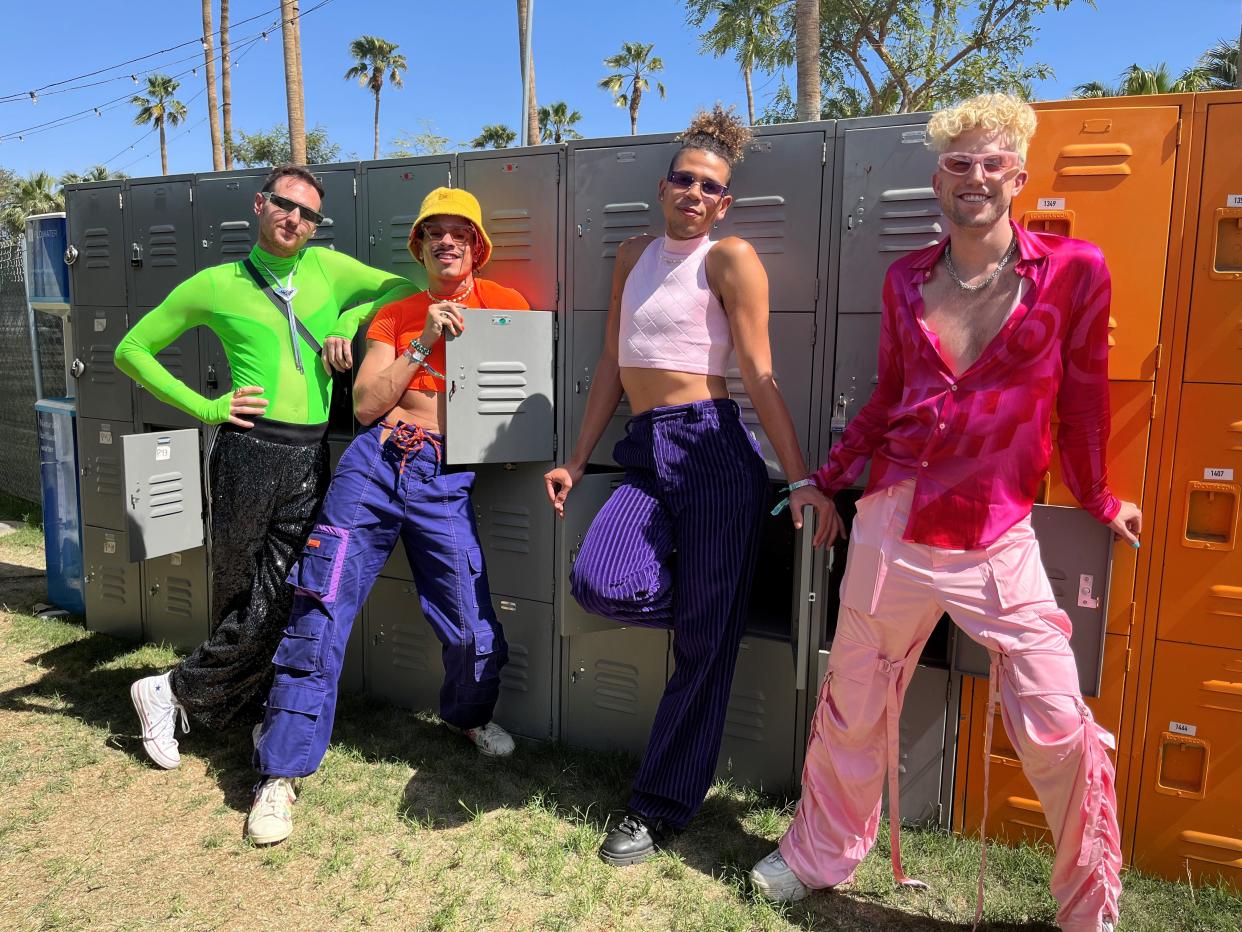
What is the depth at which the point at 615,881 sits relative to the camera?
2600 mm

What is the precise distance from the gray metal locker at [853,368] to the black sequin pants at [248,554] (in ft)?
6.24

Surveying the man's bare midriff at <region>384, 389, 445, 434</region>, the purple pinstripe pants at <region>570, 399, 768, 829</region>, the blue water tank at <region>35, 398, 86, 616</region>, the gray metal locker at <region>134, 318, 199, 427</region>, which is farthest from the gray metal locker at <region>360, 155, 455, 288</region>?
the blue water tank at <region>35, 398, 86, 616</region>

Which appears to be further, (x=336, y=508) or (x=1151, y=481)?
(x=336, y=508)

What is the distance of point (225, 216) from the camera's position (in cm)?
415

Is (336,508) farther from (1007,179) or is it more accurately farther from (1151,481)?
(1151,481)

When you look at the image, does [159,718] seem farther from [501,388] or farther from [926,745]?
[926,745]

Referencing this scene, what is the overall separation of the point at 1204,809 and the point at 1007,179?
194 centimetres

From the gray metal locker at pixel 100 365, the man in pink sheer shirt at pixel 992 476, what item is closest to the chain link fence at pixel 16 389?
the gray metal locker at pixel 100 365

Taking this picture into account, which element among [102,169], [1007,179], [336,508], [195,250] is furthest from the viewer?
[102,169]

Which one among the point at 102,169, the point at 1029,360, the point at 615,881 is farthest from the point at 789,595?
the point at 102,169

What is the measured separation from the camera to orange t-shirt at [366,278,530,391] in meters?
3.20

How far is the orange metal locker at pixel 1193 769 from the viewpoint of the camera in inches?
102

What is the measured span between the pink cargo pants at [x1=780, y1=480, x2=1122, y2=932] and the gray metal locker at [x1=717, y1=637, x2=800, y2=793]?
568mm

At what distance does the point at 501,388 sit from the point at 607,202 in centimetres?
79
